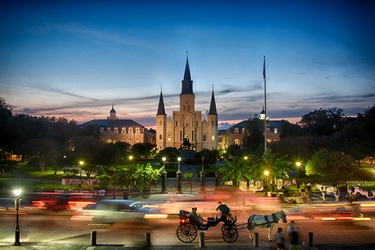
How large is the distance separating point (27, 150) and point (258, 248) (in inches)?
2103

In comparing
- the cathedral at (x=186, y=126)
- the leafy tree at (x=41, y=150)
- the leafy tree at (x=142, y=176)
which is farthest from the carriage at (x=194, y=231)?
the cathedral at (x=186, y=126)

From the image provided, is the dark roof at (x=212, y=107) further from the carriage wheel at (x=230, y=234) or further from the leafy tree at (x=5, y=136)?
the carriage wheel at (x=230, y=234)

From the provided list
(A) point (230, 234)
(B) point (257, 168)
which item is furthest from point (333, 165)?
(A) point (230, 234)

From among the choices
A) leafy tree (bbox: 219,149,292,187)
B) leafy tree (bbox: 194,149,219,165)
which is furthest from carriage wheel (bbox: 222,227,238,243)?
leafy tree (bbox: 194,149,219,165)

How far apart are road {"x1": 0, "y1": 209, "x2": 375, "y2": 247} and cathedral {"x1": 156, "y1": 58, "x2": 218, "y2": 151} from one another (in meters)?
107

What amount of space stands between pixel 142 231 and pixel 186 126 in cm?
11123

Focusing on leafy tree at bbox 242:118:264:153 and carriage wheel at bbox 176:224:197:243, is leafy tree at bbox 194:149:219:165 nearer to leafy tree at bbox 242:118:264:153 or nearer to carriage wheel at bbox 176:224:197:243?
leafy tree at bbox 242:118:264:153

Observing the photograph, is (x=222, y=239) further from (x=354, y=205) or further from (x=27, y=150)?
(x=27, y=150)

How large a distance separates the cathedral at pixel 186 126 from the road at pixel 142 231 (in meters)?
107

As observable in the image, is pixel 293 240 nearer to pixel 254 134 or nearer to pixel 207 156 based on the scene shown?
pixel 207 156

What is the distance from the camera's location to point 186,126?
12950cm

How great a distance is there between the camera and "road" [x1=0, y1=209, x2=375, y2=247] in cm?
1636

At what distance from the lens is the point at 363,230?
728 inches

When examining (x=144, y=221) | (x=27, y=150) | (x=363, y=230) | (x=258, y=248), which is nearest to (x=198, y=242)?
(x=258, y=248)
